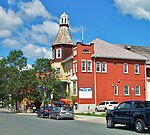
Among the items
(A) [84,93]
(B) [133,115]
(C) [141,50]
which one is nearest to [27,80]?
(A) [84,93]

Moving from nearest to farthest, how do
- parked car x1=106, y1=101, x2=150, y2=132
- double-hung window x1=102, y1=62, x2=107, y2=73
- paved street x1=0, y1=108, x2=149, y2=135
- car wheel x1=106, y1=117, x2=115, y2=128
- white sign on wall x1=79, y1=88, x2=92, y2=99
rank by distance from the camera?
paved street x1=0, y1=108, x2=149, y2=135
parked car x1=106, y1=101, x2=150, y2=132
car wheel x1=106, y1=117, x2=115, y2=128
white sign on wall x1=79, y1=88, x2=92, y2=99
double-hung window x1=102, y1=62, x2=107, y2=73

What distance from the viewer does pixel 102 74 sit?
53.2m

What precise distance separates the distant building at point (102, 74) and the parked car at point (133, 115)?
30.1m

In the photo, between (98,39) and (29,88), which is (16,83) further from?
(98,39)

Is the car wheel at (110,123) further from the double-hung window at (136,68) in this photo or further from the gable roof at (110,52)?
the double-hung window at (136,68)

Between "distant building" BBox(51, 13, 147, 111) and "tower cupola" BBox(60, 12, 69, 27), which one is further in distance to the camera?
"tower cupola" BBox(60, 12, 69, 27)

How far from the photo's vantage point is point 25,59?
5481cm

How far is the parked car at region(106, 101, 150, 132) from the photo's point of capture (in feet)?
58.5

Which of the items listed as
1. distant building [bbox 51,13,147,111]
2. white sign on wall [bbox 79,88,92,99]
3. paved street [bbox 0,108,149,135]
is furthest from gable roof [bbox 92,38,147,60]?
paved street [bbox 0,108,149,135]

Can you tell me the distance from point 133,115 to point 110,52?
37112mm

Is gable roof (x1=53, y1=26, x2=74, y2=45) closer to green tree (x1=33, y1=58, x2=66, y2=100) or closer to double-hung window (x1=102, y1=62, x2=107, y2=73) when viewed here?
green tree (x1=33, y1=58, x2=66, y2=100)

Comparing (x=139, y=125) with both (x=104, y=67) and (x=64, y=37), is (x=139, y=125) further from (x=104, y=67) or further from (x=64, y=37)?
(x=64, y=37)

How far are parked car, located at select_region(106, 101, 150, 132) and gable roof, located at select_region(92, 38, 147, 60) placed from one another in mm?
32020

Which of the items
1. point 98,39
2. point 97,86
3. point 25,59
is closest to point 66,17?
point 98,39
